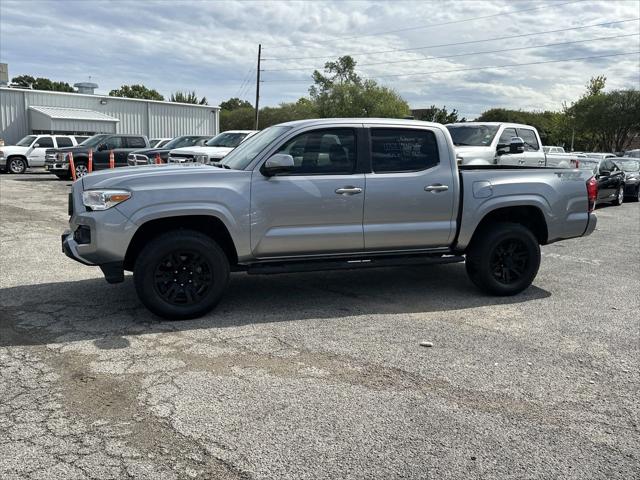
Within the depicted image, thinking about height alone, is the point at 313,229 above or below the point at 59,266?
above

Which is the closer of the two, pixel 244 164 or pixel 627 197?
pixel 244 164

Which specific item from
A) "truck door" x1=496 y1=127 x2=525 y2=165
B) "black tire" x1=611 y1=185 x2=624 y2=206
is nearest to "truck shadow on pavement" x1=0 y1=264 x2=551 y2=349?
"truck door" x1=496 y1=127 x2=525 y2=165

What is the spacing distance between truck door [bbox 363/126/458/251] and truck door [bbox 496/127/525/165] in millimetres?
6795

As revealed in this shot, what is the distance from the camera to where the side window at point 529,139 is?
1359 cm

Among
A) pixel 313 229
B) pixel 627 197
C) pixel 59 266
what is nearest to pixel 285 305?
pixel 313 229

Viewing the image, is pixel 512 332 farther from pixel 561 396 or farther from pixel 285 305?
pixel 285 305

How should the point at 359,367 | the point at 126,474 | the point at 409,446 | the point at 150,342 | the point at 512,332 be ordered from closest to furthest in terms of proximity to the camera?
the point at 126,474 < the point at 409,446 < the point at 359,367 < the point at 150,342 < the point at 512,332

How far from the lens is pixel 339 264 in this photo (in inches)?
231

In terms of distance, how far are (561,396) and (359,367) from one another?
144 cm

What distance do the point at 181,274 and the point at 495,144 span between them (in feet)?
29.9

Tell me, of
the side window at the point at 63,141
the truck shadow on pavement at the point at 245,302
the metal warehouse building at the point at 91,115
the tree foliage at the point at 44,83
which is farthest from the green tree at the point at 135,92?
the truck shadow on pavement at the point at 245,302

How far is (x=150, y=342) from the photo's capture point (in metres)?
4.91

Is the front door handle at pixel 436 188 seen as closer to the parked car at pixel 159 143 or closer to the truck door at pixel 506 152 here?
the truck door at pixel 506 152

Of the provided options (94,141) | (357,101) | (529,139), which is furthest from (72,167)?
(357,101)
